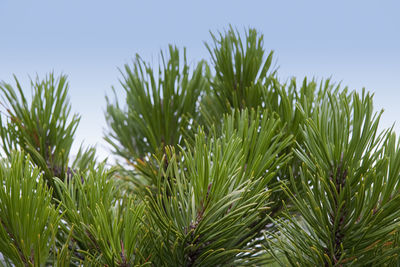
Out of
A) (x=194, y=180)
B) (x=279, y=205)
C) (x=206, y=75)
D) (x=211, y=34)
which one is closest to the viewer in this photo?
(x=194, y=180)

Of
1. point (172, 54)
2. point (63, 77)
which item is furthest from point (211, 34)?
point (63, 77)

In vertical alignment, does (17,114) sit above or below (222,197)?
above

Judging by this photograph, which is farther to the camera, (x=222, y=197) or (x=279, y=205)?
(x=279, y=205)

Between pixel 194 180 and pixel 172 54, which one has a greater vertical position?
pixel 172 54

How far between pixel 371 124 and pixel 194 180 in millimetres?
175

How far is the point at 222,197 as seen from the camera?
1.40 feet

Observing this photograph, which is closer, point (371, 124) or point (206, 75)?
point (371, 124)

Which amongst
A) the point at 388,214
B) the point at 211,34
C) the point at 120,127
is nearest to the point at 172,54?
the point at 211,34

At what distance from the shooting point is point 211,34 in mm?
675

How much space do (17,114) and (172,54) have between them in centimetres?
23

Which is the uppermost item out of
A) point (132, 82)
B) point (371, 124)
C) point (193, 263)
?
point (132, 82)

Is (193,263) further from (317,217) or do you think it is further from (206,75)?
(206,75)

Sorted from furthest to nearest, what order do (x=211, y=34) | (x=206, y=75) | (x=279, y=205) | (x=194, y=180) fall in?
(x=206, y=75), (x=211, y=34), (x=279, y=205), (x=194, y=180)

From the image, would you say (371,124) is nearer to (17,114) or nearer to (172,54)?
(172,54)
